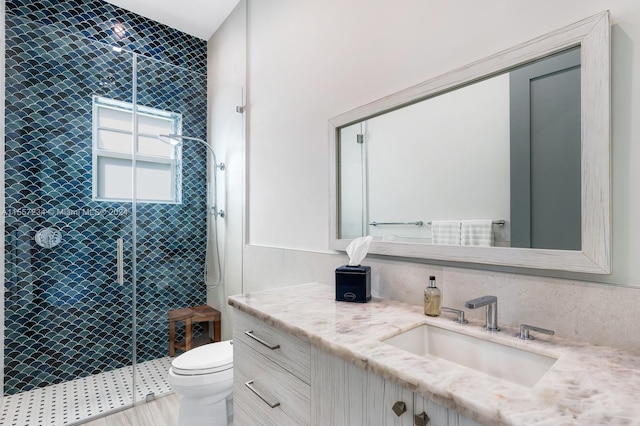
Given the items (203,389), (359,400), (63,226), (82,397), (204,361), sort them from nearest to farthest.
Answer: (359,400) < (203,389) < (204,361) < (82,397) < (63,226)

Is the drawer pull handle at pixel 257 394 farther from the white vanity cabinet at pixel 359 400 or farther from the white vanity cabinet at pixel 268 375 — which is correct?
the white vanity cabinet at pixel 359 400

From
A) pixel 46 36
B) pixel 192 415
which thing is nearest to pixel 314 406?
pixel 192 415

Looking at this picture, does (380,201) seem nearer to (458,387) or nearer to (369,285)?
(369,285)

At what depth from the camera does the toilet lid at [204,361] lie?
172 centimetres

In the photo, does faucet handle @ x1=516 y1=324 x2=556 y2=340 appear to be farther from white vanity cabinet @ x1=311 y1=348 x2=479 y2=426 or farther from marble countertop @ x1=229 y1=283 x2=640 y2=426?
white vanity cabinet @ x1=311 y1=348 x2=479 y2=426

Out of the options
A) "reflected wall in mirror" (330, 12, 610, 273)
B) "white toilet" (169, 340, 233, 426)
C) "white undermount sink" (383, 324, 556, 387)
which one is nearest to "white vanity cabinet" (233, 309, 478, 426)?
"white undermount sink" (383, 324, 556, 387)

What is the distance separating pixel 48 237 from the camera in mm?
2217

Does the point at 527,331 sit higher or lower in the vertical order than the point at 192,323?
higher

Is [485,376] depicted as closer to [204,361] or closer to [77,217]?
[204,361]

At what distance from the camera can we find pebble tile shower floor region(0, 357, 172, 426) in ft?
6.47

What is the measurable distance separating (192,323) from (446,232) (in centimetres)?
219

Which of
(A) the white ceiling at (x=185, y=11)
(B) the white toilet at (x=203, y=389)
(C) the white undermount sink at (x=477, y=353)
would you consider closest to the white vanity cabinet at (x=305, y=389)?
(C) the white undermount sink at (x=477, y=353)

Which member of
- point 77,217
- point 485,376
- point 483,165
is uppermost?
point 483,165

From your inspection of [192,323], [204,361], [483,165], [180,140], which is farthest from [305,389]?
[180,140]
